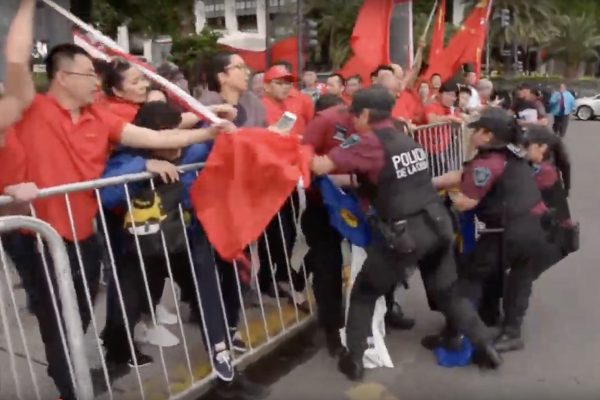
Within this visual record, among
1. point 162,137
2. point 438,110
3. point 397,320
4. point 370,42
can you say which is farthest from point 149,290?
point 370,42

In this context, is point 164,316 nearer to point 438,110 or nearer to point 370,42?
point 438,110

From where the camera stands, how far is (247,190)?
4.23 metres

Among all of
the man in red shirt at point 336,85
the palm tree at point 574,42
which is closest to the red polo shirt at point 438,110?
the man in red shirt at point 336,85

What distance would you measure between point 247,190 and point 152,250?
0.57m

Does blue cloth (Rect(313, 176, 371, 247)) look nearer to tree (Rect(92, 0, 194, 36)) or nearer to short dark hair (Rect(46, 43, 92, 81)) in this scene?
short dark hair (Rect(46, 43, 92, 81))

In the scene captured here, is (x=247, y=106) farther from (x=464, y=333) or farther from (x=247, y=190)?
(x=464, y=333)

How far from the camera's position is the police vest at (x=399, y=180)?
4.34 m

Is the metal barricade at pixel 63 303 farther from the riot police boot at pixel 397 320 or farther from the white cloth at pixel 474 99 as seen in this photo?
the white cloth at pixel 474 99

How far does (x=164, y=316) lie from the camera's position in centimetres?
557

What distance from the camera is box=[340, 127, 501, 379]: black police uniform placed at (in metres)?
4.37

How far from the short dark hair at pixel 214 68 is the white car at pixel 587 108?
30.3m

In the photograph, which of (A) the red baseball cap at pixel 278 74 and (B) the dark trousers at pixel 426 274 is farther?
(A) the red baseball cap at pixel 278 74

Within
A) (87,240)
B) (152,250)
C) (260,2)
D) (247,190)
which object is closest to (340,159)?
(247,190)

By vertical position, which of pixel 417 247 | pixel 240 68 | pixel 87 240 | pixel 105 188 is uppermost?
pixel 240 68
